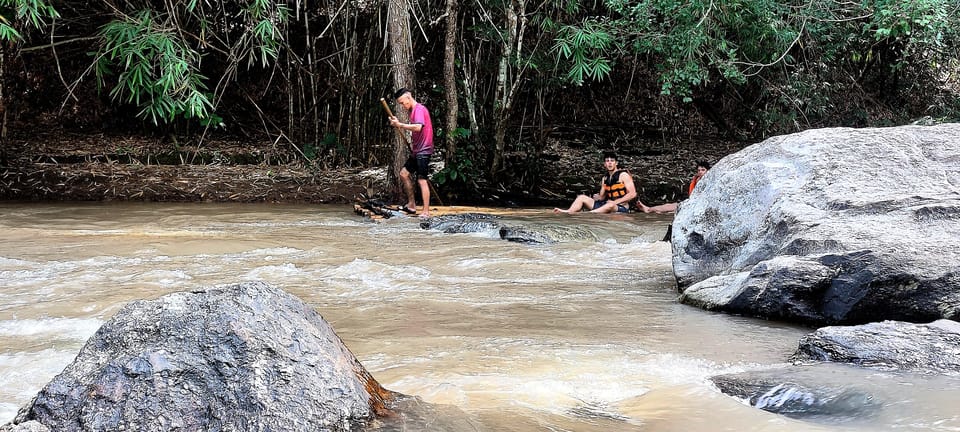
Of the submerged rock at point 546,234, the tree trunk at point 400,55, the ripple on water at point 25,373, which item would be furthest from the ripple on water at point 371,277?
the tree trunk at point 400,55

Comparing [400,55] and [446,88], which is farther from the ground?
[400,55]

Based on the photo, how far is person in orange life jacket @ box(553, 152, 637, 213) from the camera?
9320 mm

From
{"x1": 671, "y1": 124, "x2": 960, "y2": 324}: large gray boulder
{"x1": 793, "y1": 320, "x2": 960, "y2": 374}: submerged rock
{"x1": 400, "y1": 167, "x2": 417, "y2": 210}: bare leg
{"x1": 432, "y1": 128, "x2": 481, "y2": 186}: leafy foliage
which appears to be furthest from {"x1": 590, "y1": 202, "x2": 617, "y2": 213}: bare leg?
{"x1": 793, "y1": 320, "x2": 960, "y2": 374}: submerged rock

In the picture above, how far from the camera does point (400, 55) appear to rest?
9.22 metres

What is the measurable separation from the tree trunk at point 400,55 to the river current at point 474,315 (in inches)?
50.2

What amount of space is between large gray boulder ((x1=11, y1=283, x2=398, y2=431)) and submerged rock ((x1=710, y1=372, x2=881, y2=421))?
1159 mm

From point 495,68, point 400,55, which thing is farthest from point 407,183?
point 495,68

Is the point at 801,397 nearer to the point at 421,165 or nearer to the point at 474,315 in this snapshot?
the point at 474,315

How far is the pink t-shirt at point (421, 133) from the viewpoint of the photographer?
28.3 feet

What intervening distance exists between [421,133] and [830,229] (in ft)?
16.4

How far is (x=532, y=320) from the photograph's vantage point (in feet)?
13.7

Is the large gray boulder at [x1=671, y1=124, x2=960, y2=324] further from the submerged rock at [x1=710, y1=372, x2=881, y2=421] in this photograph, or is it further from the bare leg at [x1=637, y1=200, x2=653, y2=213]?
the bare leg at [x1=637, y1=200, x2=653, y2=213]

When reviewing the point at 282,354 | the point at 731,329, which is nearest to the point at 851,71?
the point at 731,329

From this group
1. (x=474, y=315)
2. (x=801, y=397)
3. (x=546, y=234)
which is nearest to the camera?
(x=801, y=397)
